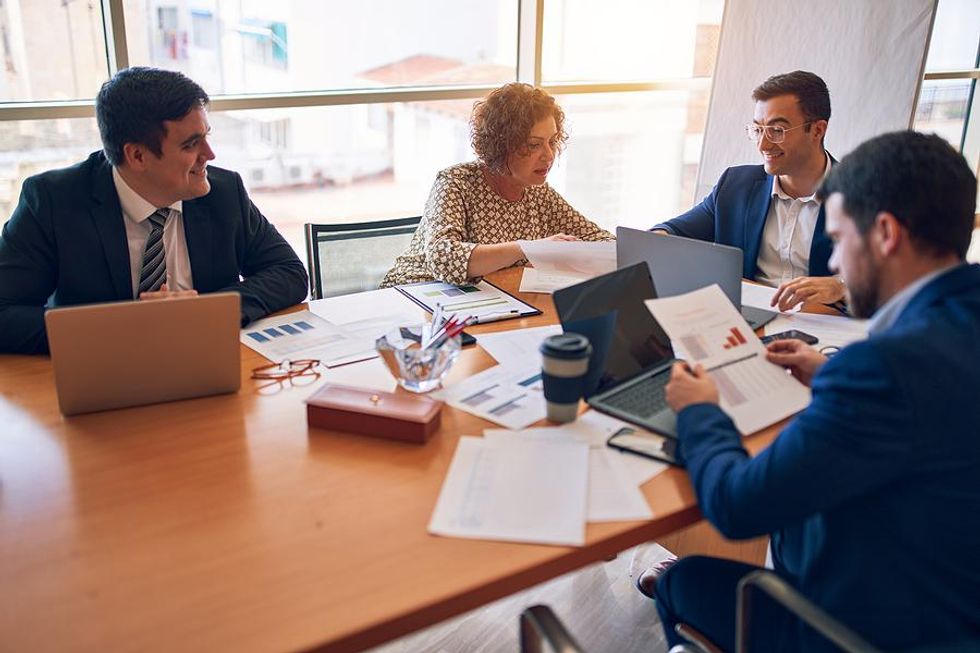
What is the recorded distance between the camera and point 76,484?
134cm

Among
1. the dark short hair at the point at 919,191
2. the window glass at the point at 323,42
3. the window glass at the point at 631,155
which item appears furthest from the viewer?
→ the window glass at the point at 631,155

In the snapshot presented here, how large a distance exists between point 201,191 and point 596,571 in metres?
1.49

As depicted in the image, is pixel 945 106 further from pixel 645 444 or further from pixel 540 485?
pixel 540 485

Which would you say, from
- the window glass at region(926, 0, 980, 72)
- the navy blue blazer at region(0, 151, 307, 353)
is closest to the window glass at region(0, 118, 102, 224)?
the navy blue blazer at region(0, 151, 307, 353)

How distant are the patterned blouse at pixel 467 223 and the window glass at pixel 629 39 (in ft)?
4.79

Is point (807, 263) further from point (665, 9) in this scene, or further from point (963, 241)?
point (665, 9)

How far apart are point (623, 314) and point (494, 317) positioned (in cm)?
51

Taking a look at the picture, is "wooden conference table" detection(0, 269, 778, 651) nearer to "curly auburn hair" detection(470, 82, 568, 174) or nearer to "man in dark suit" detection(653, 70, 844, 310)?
"man in dark suit" detection(653, 70, 844, 310)

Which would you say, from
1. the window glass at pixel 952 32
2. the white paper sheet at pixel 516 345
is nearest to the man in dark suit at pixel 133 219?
the white paper sheet at pixel 516 345

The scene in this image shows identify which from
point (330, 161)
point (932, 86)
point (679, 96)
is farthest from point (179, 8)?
point (932, 86)

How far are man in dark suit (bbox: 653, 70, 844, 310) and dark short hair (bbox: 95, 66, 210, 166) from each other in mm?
1688

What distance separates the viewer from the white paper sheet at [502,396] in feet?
5.17

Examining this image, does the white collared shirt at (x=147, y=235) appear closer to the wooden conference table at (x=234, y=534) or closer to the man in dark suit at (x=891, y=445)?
the wooden conference table at (x=234, y=534)

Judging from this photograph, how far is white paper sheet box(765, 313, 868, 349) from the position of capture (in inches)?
78.5
